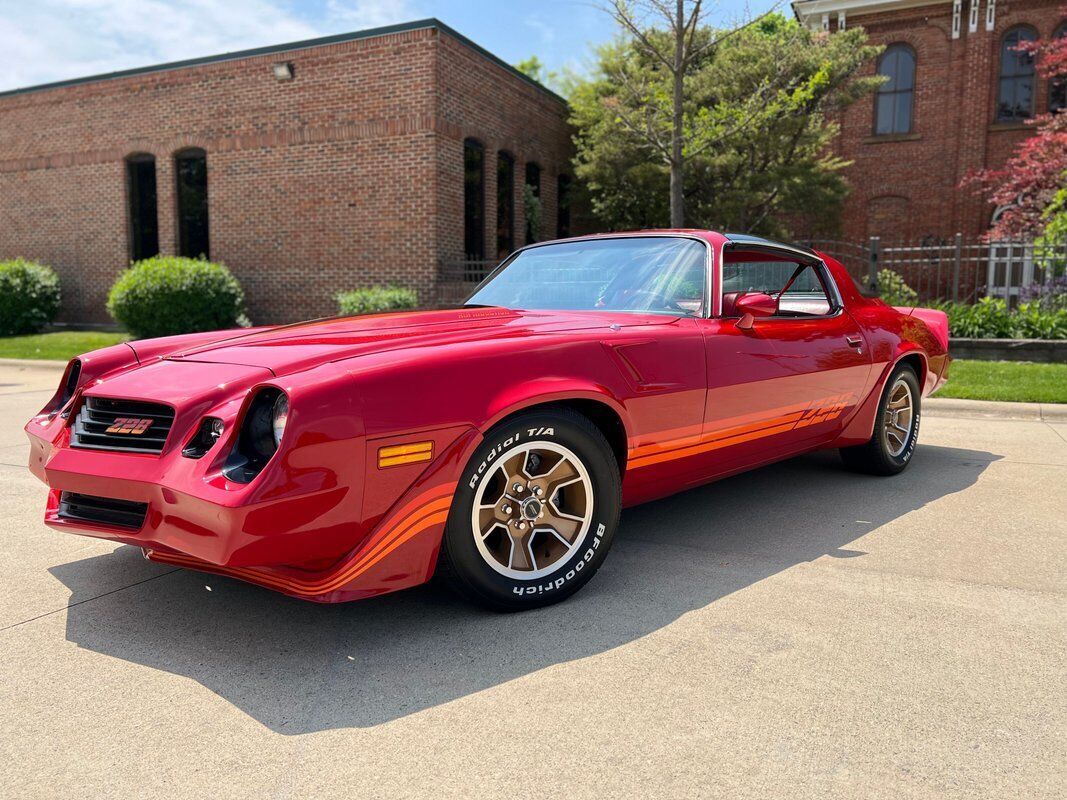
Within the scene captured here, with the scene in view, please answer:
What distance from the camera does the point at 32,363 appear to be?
12984 millimetres

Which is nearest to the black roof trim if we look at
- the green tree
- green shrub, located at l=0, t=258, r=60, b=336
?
Result: the green tree

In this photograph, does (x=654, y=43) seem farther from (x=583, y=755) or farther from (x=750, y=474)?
(x=583, y=755)

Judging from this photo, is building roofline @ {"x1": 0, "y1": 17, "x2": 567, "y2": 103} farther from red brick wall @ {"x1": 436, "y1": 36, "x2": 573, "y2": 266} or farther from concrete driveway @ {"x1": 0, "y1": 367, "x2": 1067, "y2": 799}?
concrete driveway @ {"x1": 0, "y1": 367, "x2": 1067, "y2": 799}

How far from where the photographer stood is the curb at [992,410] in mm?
7871

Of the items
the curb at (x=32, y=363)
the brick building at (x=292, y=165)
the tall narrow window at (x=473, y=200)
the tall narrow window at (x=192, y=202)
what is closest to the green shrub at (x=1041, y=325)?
the brick building at (x=292, y=165)

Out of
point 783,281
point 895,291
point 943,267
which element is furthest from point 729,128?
point 943,267

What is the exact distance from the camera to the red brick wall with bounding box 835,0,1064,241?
2119 cm

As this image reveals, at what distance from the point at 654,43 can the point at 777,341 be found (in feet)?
30.4

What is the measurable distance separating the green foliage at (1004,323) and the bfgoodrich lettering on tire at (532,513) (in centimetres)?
998

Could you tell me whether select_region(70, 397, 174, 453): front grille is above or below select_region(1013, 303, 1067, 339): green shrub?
below

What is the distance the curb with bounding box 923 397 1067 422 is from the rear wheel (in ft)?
9.26

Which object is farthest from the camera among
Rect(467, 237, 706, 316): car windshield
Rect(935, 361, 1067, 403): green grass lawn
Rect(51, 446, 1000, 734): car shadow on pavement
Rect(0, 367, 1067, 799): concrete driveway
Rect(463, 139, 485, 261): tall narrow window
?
Rect(463, 139, 485, 261): tall narrow window

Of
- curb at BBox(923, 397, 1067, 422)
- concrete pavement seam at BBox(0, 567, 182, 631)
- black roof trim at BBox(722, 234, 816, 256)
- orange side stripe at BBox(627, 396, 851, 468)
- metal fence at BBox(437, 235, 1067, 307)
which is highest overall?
metal fence at BBox(437, 235, 1067, 307)

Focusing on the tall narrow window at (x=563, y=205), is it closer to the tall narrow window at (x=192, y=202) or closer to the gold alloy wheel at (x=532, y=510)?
the tall narrow window at (x=192, y=202)
